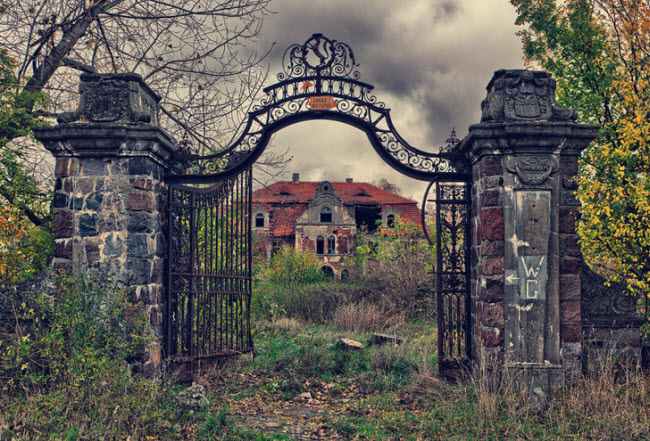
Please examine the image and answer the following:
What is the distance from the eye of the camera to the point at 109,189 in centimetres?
571

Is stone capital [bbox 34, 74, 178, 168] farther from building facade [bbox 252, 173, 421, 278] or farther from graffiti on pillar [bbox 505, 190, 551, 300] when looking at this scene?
building facade [bbox 252, 173, 421, 278]

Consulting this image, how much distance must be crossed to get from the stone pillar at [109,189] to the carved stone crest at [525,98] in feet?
13.0

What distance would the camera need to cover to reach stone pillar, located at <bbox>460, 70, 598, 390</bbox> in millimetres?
5480

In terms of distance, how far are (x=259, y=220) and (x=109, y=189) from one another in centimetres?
2216

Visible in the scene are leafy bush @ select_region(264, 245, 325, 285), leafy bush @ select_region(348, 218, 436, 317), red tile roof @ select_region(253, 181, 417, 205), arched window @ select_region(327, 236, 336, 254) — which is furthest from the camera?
red tile roof @ select_region(253, 181, 417, 205)

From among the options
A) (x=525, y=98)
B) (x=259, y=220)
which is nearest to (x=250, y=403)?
(x=525, y=98)

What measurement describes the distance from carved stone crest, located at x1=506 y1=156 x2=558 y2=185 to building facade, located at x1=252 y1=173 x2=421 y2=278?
20.0m

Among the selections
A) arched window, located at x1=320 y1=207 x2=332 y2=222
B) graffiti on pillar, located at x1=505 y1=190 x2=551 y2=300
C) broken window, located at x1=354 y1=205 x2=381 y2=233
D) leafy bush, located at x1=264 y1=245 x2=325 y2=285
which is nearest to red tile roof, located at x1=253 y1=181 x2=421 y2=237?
broken window, located at x1=354 y1=205 x2=381 y2=233

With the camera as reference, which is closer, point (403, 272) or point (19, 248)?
point (19, 248)

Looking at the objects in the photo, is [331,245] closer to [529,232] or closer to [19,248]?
[19,248]

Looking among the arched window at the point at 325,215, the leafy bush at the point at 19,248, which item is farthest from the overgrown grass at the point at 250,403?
the arched window at the point at 325,215

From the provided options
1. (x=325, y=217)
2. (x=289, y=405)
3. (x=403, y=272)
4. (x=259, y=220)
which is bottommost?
(x=289, y=405)

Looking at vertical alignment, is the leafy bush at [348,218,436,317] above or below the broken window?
below

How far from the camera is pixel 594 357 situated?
5.64m
